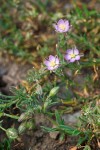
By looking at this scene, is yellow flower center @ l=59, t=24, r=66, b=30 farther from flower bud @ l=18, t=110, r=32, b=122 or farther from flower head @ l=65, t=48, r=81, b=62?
flower bud @ l=18, t=110, r=32, b=122

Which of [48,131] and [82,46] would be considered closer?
[48,131]

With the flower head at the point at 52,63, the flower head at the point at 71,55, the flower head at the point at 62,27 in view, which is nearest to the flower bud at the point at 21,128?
the flower head at the point at 52,63

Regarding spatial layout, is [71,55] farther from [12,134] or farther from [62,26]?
[12,134]

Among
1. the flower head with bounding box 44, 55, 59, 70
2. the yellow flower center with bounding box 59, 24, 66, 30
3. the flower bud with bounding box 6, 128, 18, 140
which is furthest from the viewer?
the yellow flower center with bounding box 59, 24, 66, 30

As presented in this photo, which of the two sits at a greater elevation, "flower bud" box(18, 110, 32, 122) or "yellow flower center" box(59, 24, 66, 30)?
"yellow flower center" box(59, 24, 66, 30)

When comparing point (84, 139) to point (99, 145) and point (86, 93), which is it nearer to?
point (99, 145)

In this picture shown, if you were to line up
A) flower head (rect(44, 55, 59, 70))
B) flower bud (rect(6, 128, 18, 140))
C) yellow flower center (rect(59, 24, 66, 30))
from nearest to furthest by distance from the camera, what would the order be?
1. flower bud (rect(6, 128, 18, 140))
2. flower head (rect(44, 55, 59, 70))
3. yellow flower center (rect(59, 24, 66, 30))

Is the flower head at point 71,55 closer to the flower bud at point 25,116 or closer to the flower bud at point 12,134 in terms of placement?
the flower bud at point 25,116

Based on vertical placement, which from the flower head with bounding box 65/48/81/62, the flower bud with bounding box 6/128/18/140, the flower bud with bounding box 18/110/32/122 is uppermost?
the flower head with bounding box 65/48/81/62

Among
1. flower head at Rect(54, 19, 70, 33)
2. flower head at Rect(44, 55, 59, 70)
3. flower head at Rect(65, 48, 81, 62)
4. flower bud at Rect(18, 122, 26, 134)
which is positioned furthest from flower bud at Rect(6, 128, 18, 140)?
flower head at Rect(54, 19, 70, 33)

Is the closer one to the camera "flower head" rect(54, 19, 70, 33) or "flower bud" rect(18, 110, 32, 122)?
"flower bud" rect(18, 110, 32, 122)

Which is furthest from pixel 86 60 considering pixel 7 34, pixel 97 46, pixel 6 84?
pixel 7 34
